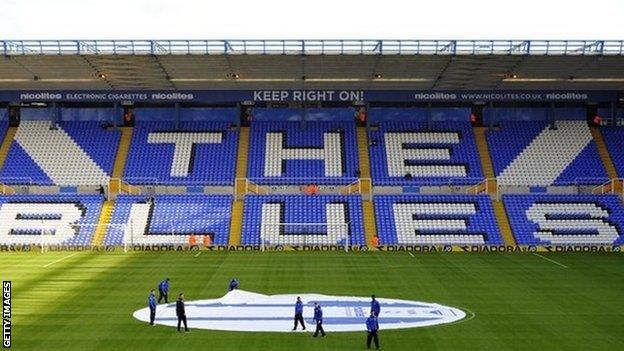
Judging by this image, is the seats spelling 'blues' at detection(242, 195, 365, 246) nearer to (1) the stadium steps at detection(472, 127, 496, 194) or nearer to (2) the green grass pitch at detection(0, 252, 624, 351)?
(2) the green grass pitch at detection(0, 252, 624, 351)

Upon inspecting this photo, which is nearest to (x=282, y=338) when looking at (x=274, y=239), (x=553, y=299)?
(x=553, y=299)

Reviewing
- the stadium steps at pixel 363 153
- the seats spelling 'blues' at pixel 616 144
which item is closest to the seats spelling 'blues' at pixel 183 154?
the stadium steps at pixel 363 153

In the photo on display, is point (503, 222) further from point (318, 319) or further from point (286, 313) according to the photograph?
point (318, 319)

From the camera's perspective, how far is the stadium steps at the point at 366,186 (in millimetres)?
50531

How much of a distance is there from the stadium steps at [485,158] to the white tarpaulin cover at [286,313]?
1113 inches

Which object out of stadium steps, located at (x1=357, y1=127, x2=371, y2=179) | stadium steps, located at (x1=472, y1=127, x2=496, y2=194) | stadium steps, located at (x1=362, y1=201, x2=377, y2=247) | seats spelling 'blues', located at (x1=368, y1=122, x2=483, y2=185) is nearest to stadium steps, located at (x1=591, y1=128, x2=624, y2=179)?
stadium steps, located at (x1=472, y1=127, x2=496, y2=194)

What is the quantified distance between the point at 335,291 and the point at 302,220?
64.2 feet

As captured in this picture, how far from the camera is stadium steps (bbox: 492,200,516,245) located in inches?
1956

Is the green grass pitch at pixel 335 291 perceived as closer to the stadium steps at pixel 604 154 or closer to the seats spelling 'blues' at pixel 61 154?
the seats spelling 'blues' at pixel 61 154

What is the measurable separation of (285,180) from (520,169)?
66.3 ft

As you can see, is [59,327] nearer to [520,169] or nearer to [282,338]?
[282,338]

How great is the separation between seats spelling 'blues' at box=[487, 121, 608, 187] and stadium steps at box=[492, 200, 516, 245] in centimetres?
306

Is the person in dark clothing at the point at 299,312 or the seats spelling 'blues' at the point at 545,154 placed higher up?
the seats spelling 'blues' at the point at 545,154

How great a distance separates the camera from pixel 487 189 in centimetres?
5500
